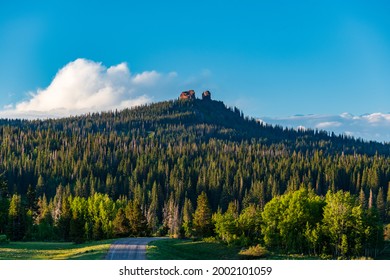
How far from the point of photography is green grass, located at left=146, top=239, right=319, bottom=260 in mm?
60969

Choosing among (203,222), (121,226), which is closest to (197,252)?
(203,222)

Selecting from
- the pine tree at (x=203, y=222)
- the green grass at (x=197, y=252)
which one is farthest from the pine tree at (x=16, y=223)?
the green grass at (x=197, y=252)

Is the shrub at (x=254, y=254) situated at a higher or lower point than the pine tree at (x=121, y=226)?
higher

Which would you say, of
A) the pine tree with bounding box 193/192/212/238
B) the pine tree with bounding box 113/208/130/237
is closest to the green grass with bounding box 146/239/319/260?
the pine tree with bounding box 193/192/212/238

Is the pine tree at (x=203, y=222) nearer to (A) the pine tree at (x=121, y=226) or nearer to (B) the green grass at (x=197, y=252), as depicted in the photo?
(A) the pine tree at (x=121, y=226)

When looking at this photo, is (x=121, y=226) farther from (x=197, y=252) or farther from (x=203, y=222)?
(x=197, y=252)

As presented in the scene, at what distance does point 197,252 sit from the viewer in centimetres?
6894

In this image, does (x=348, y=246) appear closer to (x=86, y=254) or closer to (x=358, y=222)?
(x=358, y=222)

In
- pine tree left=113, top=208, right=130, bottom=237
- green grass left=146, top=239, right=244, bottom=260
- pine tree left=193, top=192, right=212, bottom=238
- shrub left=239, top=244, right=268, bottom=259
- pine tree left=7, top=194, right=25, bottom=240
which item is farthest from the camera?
pine tree left=7, top=194, right=25, bottom=240

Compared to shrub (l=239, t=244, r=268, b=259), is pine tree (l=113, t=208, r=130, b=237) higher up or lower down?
lower down

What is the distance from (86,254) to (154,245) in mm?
11264

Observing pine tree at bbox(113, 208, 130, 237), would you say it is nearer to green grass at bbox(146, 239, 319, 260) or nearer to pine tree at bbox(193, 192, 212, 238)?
pine tree at bbox(193, 192, 212, 238)

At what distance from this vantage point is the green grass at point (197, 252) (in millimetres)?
60969

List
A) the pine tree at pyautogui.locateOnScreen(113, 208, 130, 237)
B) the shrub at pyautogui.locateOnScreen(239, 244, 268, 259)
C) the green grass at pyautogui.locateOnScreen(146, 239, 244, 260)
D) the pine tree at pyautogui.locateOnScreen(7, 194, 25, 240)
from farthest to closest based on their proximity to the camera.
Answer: the pine tree at pyautogui.locateOnScreen(7, 194, 25, 240), the pine tree at pyautogui.locateOnScreen(113, 208, 130, 237), the shrub at pyautogui.locateOnScreen(239, 244, 268, 259), the green grass at pyautogui.locateOnScreen(146, 239, 244, 260)
